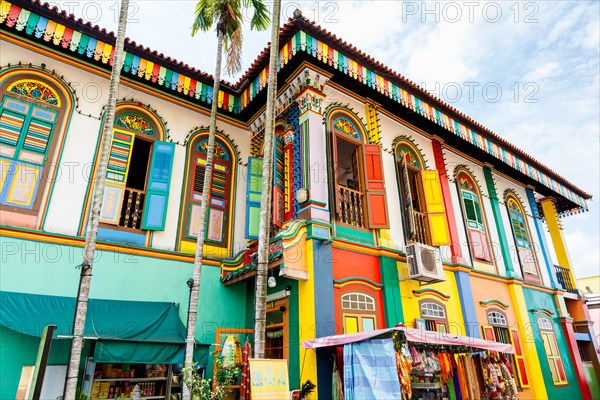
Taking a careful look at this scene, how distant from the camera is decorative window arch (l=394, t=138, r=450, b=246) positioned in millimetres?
9805

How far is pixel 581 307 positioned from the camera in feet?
46.2

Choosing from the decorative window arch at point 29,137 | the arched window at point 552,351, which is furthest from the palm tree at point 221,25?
the arched window at point 552,351

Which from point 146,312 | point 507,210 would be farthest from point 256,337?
point 507,210

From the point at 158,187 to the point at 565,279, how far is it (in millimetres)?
14314

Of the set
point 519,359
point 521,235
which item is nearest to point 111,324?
point 519,359

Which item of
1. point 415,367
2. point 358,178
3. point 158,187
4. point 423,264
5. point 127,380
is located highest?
point 358,178

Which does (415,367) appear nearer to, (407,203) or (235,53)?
(407,203)

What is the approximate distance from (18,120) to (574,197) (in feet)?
59.6

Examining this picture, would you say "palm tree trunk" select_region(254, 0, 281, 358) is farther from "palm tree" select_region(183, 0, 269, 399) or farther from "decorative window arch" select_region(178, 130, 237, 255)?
"decorative window arch" select_region(178, 130, 237, 255)

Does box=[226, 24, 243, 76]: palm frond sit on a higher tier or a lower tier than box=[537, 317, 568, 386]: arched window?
higher

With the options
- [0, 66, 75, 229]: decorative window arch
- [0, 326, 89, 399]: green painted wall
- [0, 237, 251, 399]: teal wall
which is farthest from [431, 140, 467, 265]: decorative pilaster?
[0, 66, 75, 229]: decorative window arch

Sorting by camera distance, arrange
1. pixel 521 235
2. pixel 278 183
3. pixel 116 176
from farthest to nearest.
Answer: pixel 521 235
pixel 278 183
pixel 116 176

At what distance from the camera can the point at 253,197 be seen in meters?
9.21

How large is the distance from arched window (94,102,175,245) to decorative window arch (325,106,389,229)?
146 inches
